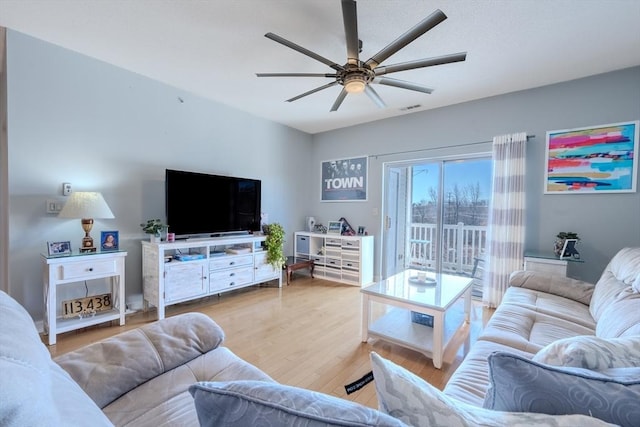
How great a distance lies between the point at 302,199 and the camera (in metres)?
4.88

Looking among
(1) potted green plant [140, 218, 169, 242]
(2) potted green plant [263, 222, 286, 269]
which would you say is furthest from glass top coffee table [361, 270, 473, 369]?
(1) potted green plant [140, 218, 169, 242]

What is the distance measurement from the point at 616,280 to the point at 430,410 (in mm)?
2284

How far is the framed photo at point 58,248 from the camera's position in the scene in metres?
2.27

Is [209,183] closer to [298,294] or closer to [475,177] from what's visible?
[298,294]

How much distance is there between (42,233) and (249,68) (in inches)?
94.0

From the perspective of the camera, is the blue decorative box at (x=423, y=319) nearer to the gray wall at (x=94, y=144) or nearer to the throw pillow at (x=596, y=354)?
the throw pillow at (x=596, y=354)

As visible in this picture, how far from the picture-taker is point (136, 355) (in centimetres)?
109

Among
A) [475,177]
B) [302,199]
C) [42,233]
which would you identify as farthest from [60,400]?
[302,199]

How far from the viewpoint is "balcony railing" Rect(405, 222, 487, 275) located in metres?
3.61

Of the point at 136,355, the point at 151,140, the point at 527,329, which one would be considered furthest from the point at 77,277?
the point at 527,329

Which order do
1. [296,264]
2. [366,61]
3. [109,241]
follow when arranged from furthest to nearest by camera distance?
[296,264], [109,241], [366,61]

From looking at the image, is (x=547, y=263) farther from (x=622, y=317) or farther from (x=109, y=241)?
(x=109, y=241)

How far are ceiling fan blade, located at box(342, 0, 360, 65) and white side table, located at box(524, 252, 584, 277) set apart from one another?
2688 millimetres

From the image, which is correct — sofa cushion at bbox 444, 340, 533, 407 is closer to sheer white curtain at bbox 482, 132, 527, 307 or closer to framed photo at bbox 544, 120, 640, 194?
sheer white curtain at bbox 482, 132, 527, 307
